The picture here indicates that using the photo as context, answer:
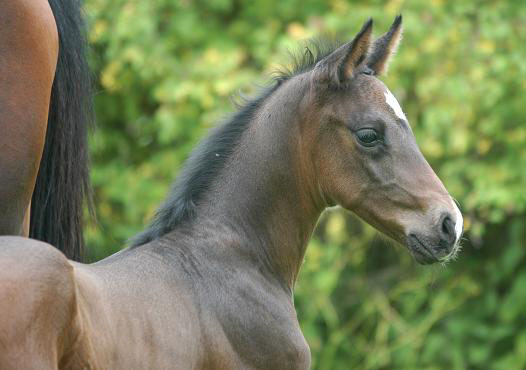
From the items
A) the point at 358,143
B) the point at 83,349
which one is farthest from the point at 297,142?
the point at 83,349

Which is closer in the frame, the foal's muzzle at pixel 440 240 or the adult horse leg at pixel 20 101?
the adult horse leg at pixel 20 101

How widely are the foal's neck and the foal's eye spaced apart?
232mm

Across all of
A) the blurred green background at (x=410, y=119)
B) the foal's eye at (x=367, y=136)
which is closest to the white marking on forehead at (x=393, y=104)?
the foal's eye at (x=367, y=136)

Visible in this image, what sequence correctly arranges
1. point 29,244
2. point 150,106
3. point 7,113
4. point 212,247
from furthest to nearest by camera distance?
point 150,106 < point 212,247 < point 7,113 < point 29,244

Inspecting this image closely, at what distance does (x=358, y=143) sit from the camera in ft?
11.6

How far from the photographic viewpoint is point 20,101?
9.30 feet

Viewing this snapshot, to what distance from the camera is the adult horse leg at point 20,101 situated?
9.20 feet

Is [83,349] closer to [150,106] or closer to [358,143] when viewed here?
[358,143]

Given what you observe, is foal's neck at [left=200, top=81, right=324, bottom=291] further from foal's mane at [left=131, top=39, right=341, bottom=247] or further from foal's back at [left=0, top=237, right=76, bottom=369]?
foal's back at [left=0, top=237, right=76, bottom=369]

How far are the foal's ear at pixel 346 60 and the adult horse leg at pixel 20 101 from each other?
118cm

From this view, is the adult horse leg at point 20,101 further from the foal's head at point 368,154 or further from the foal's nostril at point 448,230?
the foal's nostril at point 448,230

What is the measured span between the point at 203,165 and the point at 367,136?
66 cm

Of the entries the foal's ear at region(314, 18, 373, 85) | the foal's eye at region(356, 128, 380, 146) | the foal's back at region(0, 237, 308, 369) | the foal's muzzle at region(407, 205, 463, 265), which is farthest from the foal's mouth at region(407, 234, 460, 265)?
the foal's ear at region(314, 18, 373, 85)

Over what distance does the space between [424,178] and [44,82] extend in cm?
148
